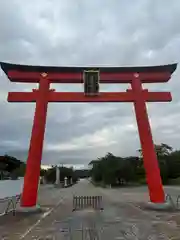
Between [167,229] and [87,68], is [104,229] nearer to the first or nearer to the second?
[167,229]

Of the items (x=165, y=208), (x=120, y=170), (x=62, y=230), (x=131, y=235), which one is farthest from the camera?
(x=120, y=170)

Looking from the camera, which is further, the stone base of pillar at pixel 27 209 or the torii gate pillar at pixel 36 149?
the torii gate pillar at pixel 36 149

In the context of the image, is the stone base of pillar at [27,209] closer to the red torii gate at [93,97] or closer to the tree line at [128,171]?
the red torii gate at [93,97]

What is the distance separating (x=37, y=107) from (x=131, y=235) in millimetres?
13224

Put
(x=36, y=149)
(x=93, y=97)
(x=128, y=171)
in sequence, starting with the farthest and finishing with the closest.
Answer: (x=128, y=171)
(x=93, y=97)
(x=36, y=149)

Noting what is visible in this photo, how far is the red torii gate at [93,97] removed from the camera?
22172 millimetres

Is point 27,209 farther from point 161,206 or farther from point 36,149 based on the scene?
point 161,206

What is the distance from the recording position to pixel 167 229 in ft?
42.0

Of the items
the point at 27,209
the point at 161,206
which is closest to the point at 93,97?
the point at 161,206

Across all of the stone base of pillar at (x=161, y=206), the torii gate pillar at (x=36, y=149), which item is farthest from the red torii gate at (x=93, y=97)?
the stone base of pillar at (x=161, y=206)

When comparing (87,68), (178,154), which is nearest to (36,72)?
(87,68)

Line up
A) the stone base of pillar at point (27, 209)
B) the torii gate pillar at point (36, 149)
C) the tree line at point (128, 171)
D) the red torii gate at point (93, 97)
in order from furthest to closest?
the tree line at point (128, 171) → the red torii gate at point (93, 97) → the torii gate pillar at point (36, 149) → the stone base of pillar at point (27, 209)

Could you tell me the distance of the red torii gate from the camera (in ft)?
72.7

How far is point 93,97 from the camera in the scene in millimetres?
23188
